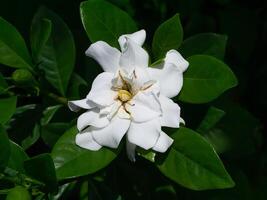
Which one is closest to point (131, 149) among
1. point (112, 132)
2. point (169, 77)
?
point (112, 132)

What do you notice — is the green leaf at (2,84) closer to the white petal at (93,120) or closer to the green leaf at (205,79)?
the white petal at (93,120)

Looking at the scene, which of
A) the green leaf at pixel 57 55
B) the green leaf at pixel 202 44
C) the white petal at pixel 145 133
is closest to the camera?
the white petal at pixel 145 133

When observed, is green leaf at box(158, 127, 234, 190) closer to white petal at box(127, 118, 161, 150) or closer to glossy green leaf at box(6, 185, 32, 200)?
white petal at box(127, 118, 161, 150)

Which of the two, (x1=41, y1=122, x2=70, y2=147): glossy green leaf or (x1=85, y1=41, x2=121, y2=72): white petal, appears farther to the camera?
→ (x1=41, y1=122, x2=70, y2=147): glossy green leaf

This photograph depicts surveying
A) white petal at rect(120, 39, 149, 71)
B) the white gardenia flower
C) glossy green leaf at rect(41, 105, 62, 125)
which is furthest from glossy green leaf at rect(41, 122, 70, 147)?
white petal at rect(120, 39, 149, 71)

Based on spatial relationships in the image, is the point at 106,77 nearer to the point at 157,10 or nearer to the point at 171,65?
the point at 171,65

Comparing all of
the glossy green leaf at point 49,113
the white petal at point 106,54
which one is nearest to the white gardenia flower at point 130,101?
the white petal at point 106,54

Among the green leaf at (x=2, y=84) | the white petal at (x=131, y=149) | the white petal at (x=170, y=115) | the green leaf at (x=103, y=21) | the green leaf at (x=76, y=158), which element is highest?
the green leaf at (x=103, y=21)
